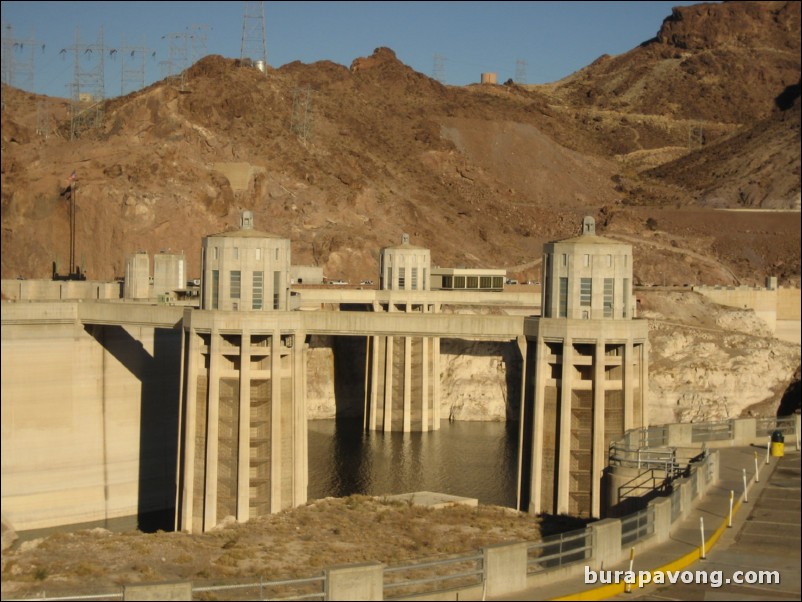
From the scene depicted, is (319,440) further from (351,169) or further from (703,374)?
(351,169)

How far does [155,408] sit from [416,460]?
92.3 ft

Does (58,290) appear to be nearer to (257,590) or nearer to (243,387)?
(243,387)

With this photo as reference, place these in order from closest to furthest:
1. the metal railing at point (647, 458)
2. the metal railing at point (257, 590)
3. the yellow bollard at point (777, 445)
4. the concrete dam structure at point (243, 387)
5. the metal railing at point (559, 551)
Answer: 1. the metal railing at point (257, 590)
2. the metal railing at point (559, 551)
3. the metal railing at point (647, 458)
4. the yellow bollard at point (777, 445)
5. the concrete dam structure at point (243, 387)

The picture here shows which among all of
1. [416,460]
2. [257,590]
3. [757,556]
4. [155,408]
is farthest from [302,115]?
[757,556]

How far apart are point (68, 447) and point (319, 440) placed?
40.0 metres

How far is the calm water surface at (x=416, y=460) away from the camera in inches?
3226

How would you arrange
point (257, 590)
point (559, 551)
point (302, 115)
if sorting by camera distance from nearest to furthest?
point (559, 551), point (257, 590), point (302, 115)

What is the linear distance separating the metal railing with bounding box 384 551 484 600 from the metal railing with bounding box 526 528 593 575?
123 cm

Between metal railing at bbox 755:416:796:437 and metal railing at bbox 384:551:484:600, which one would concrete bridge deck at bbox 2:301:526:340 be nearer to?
metal railing at bbox 755:416:796:437

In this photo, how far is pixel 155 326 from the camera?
2608 inches

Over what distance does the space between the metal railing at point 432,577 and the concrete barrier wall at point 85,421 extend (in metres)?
32.5

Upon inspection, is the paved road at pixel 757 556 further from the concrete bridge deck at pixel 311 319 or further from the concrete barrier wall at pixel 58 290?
the concrete barrier wall at pixel 58 290

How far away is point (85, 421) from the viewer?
68000 millimetres

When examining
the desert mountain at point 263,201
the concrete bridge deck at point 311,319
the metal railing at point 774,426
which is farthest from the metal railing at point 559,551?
the desert mountain at point 263,201
